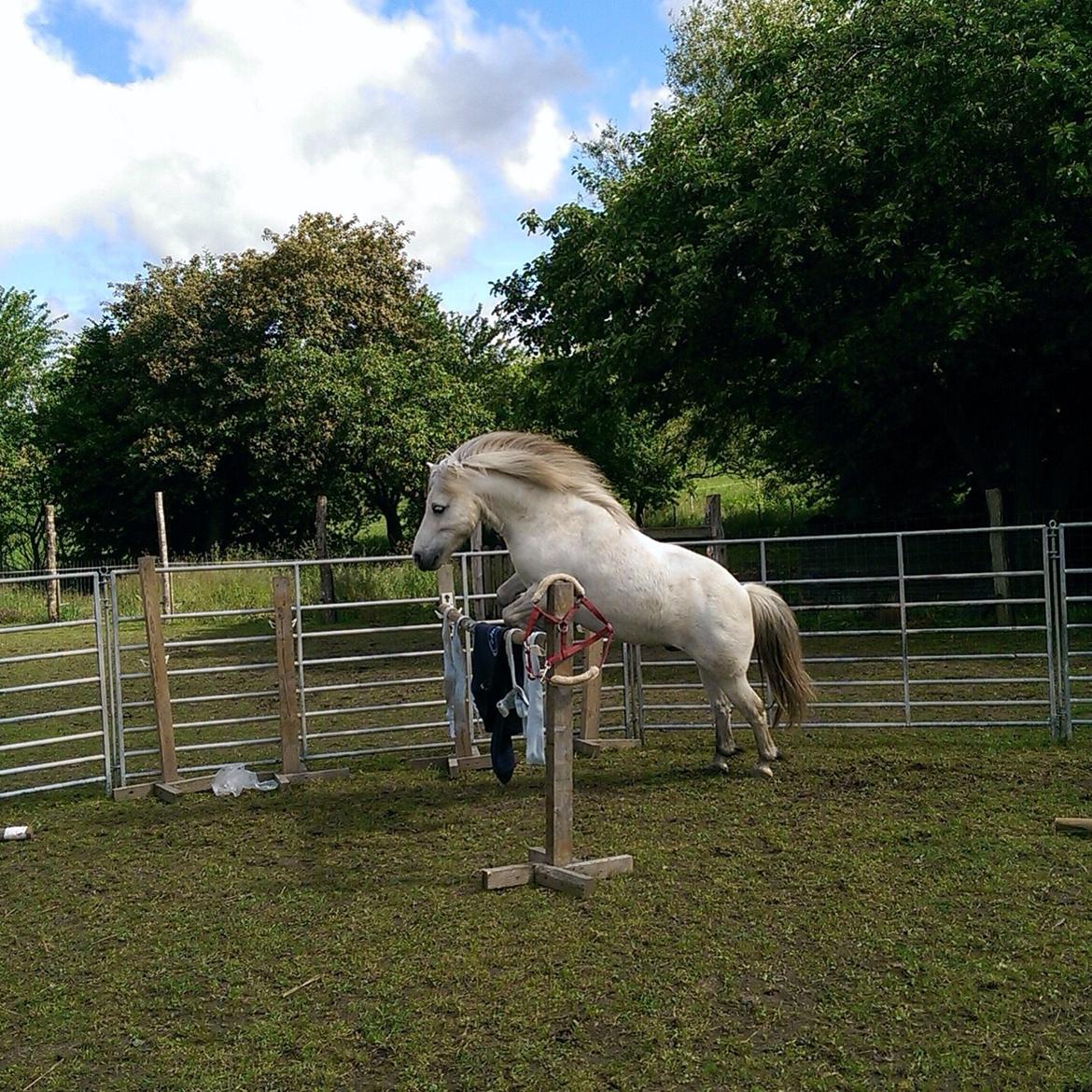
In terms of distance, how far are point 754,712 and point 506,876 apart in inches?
92.1

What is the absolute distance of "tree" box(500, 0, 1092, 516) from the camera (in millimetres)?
11445

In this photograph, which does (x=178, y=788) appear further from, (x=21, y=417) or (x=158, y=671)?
(x=21, y=417)

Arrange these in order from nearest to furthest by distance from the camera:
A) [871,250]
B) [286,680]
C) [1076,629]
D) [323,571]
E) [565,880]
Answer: [565,880], [286,680], [871,250], [1076,629], [323,571]

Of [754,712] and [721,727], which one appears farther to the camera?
[721,727]

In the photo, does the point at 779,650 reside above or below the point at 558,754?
above

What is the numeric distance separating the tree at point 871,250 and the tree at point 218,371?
10624mm

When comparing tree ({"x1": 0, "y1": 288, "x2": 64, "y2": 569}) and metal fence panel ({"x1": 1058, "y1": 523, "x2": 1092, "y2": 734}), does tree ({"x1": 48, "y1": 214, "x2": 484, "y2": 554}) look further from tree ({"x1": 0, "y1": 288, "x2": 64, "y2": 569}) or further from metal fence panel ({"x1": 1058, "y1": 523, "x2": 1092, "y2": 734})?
metal fence panel ({"x1": 1058, "y1": 523, "x2": 1092, "y2": 734})

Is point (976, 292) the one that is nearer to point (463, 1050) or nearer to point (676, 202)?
point (676, 202)

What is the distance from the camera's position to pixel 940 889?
14.4 feet

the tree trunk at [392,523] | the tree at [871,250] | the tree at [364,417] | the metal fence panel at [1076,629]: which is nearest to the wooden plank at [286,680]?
the metal fence panel at [1076,629]

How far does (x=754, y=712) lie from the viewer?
6.48 m

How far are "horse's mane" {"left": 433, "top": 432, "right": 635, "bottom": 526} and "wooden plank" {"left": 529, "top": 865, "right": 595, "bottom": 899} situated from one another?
220 centimetres

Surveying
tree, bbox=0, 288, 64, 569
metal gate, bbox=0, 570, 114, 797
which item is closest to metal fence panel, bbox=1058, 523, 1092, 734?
metal gate, bbox=0, 570, 114, 797

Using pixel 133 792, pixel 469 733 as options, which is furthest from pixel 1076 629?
pixel 133 792
